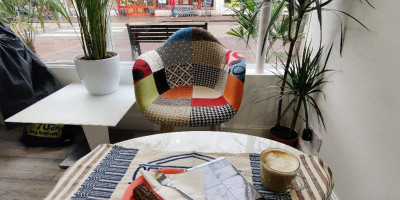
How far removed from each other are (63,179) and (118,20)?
1656mm

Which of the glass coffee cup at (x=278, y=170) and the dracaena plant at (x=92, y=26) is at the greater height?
the dracaena plant at (x=92, y=26)

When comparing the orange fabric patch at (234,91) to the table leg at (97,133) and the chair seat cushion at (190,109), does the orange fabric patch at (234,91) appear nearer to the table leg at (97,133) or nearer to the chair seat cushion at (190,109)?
the chair seat cushion at (190,109)

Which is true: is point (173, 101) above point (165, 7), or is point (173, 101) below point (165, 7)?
below

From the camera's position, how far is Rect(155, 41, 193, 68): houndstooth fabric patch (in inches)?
70.7

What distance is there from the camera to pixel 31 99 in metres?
1.86

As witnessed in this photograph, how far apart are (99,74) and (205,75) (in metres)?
0.77

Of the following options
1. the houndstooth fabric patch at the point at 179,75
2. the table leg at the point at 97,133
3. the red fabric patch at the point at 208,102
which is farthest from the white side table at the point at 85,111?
the red fabric patch at the point at 208,102

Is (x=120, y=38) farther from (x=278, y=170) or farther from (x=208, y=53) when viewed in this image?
(x=278, y=170)

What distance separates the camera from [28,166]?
1767 millimetres

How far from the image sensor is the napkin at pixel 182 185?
2.16ft

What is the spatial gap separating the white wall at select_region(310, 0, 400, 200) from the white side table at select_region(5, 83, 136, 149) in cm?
133

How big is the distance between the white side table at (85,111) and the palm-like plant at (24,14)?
631mm

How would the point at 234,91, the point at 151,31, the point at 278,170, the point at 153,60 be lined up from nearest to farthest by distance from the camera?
the point at 278,170
the point at 234,91
the point at 153,60
the point at 151,31

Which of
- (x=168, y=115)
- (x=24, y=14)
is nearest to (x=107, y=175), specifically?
(x=168, y=115)
